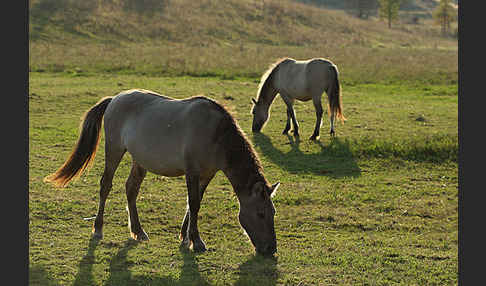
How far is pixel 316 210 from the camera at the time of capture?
25.9 feet

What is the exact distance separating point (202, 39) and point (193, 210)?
117 ft

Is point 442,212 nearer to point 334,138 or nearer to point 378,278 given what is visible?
point 378,278

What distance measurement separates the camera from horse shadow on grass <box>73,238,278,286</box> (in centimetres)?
525

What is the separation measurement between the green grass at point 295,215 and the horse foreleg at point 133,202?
182 millimetres

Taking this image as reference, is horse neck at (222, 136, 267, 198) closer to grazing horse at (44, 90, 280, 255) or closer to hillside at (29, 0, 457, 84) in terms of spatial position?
grazing horse at (44, 90, 280, 255)

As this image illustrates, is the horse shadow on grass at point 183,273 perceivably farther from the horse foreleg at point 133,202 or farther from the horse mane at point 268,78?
the horse mane at point 268,78

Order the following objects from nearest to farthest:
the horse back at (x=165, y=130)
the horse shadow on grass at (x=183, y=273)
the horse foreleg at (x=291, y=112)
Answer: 1. the horse shadow on grass at (x=183, y=273)
2. the horse back at (x=165, y=130)
3. the horse foreleg at (x=291, y=112)

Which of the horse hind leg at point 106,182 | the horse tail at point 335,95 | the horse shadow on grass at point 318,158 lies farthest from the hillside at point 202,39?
the horse hind leg at point 106,182

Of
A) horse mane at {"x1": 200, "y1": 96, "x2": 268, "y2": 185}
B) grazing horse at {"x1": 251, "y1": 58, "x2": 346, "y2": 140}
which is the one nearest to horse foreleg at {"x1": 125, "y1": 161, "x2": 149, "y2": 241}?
horse mane at {"x1": 200, "y1": 96, "x2": 268, "y2": 185}

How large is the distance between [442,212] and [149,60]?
65.9 ft

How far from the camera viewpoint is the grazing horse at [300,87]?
41.2 ft

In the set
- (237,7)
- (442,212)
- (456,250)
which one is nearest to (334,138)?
(442,212)

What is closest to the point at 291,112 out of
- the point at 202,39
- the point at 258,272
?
the point at 258,272

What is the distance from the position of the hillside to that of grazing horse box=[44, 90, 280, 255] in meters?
16.3
